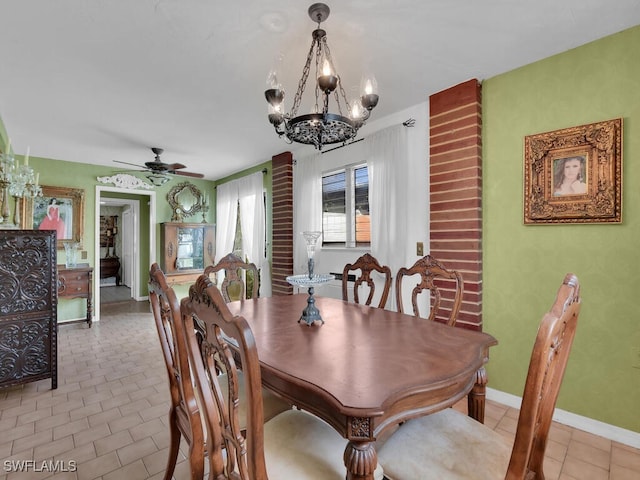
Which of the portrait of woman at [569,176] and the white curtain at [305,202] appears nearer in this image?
the portrait of woman at [569,176]

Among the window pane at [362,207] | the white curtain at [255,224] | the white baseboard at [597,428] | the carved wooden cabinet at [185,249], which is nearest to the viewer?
the white baseboard at [597,428]

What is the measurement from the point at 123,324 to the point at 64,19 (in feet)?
13.2

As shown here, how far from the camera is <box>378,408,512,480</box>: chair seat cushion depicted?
0.99 metres

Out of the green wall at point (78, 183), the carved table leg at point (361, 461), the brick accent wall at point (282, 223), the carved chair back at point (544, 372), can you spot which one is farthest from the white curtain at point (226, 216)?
the carved chair back at point (544, 372)

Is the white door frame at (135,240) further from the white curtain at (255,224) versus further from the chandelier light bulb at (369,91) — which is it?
the chandelier light bulb at (369,91)

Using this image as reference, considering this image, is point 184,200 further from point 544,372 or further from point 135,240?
point 544,372

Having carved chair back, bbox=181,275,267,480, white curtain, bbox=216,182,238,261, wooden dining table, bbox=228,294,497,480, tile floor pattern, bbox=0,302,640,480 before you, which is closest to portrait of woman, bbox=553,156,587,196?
wooden dining table, bbox=228,294,497,480

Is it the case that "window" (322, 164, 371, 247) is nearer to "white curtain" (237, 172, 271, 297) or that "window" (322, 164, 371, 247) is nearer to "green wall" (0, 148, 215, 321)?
"white curtain" (237, 172, 271, 297)

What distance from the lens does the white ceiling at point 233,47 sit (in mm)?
1607

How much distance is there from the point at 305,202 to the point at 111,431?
275cm

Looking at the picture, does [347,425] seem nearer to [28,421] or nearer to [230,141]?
[28,421]

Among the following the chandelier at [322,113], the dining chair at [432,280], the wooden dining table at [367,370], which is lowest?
the wooden dining table at [367,370]

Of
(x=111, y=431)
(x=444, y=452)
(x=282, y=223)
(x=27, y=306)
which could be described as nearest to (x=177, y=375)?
(x=444, y=452)

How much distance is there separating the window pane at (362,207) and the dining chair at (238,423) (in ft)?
7.33
